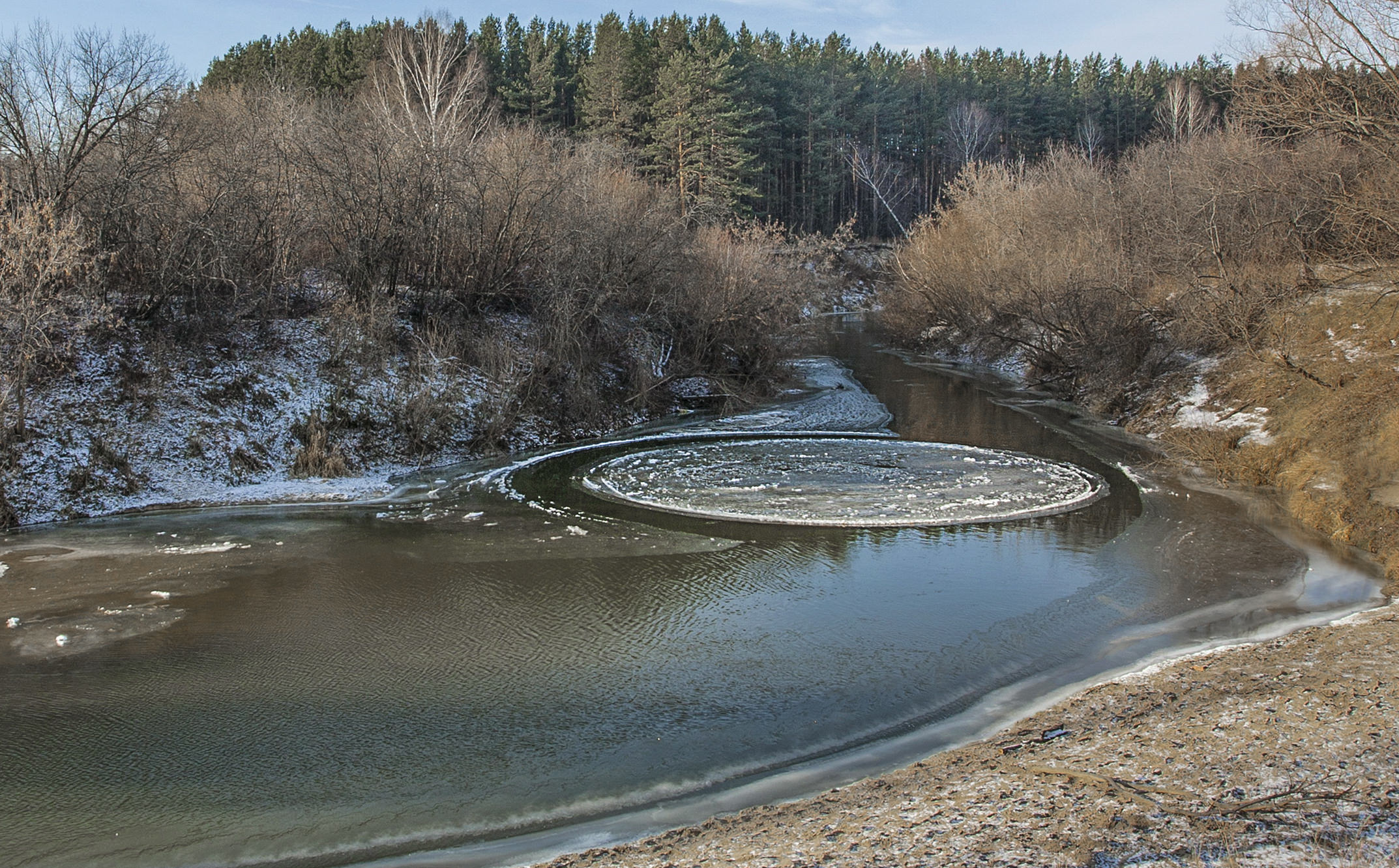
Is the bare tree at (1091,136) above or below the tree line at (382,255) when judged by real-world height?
above

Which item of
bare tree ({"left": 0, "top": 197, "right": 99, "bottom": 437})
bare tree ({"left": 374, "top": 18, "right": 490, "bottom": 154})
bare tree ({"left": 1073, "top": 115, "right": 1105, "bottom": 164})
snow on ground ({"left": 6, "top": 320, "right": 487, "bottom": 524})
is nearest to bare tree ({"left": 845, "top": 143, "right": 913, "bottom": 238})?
bare tree ({"left": 1073, "top": 115, "right": 1105, "bottom": 164})

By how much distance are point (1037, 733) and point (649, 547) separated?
6821 mm

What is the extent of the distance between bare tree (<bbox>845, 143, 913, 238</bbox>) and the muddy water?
57.9m

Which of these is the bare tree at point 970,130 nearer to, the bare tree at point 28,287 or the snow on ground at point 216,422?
the snow on ground at point 216,422

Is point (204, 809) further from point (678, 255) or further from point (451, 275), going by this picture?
point (678, 255)

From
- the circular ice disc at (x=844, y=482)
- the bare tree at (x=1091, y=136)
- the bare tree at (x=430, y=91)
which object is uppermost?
the bare tree at (x=1091, y=136)

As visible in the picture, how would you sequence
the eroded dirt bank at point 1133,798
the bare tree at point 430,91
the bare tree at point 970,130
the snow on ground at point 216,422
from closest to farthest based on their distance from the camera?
the eroded dirt bank at point 1133,798 → the snow on ground at point 216,422 → the bare tree at point 430,91 → the bare tree at point 970,130

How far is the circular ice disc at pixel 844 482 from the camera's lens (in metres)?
14.7

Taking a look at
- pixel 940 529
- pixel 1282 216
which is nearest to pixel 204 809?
pixel 940 529

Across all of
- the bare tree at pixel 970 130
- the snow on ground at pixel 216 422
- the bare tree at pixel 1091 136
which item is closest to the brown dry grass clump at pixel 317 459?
the snow on ground at pixel 216 422

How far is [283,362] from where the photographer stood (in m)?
19.4

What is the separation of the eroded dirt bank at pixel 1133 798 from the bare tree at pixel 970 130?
65.4 meters

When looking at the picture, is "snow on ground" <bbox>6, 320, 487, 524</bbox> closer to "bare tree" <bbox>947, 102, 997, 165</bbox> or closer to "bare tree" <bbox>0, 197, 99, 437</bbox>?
"bare tree" <bbox>0, 197, 99, 437</bbox>

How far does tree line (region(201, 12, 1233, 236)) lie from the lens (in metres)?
52.1
